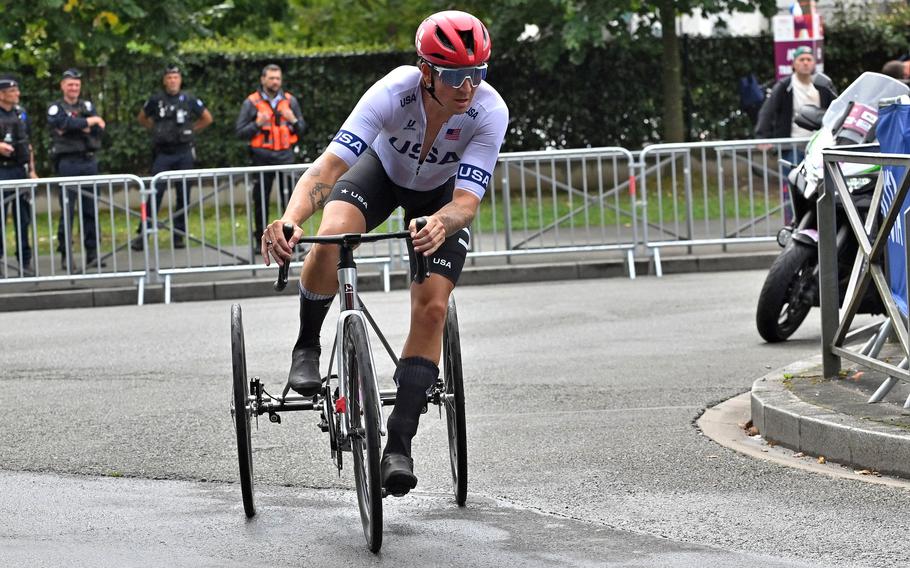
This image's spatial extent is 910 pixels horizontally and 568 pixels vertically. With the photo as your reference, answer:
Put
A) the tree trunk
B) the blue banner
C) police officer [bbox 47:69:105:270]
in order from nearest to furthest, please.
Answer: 1. the blue banner
2. police officer [bbox 47:69:105:270]
3. the tree trunk

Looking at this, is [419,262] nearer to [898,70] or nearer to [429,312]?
[429,312]

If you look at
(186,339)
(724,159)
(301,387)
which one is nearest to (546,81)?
(724,159)

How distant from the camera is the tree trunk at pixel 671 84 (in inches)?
968

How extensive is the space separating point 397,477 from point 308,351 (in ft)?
3.52

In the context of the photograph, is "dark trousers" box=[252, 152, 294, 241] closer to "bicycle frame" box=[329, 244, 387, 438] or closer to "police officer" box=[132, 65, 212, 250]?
"police officer" box=[132, 65, 212, 250]

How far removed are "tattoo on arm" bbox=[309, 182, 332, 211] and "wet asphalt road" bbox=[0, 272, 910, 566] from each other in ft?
3.82

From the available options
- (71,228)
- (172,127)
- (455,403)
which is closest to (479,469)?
(455,403)

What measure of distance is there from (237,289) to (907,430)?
9.83 meters

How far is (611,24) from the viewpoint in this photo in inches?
944

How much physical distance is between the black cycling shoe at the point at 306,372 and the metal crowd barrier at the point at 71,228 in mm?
9534

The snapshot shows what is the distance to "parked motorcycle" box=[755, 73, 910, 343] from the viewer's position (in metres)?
10.0

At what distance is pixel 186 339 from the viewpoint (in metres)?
12.4

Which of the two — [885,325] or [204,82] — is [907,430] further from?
[204,82]

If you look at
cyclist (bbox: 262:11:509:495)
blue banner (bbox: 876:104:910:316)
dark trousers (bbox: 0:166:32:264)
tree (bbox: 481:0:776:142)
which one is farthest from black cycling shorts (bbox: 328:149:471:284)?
tree (bbox: 481:0:776:142)
